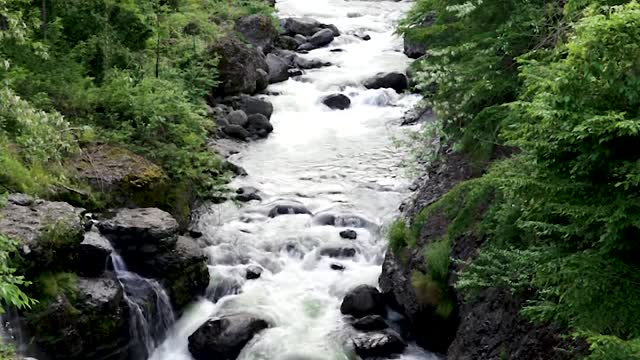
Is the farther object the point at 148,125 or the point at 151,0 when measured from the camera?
the point at 151,0

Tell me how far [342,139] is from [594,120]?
15.2m

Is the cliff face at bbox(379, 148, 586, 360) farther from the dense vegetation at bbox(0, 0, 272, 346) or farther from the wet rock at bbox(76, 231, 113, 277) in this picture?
the dense vegetation at bbox(0, 0, 272, 346)

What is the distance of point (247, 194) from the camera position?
15633mm

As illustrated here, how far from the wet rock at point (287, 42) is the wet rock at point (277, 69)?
2841mm

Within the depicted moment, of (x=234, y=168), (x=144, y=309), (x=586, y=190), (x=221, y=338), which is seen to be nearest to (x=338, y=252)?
(x=221, y=338)

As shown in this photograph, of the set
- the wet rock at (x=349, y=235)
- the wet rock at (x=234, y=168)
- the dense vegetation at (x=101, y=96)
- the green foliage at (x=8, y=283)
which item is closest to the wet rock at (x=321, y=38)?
the dense vegetation at (x=101, y=96)

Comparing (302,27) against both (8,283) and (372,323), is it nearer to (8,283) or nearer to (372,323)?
(372,323)

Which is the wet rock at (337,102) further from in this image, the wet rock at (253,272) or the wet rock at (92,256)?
the wet rock at (92,256)

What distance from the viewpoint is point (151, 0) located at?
1642 cm

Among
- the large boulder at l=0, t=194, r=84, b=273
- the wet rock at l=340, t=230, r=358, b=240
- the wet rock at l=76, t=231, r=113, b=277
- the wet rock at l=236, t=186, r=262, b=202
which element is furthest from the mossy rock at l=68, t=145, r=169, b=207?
the wet rock at l=340, t=230, r=358, b=240

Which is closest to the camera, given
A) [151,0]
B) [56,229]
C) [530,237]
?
[530,237]

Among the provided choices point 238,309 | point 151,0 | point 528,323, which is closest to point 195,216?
point 238,309

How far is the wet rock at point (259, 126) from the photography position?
63.9 feet

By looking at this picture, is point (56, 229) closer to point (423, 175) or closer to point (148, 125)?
point (148, 125)
